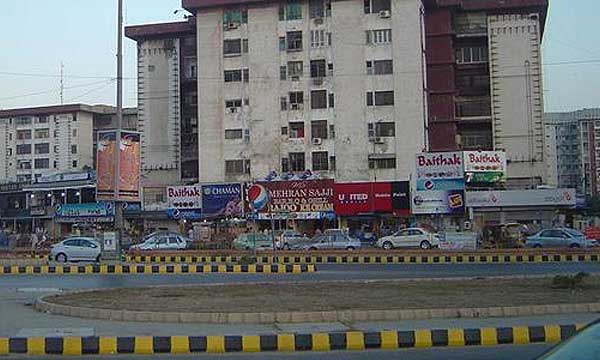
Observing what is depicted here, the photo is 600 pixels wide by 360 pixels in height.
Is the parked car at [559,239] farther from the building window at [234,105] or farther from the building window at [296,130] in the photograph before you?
the building window at [234,105]

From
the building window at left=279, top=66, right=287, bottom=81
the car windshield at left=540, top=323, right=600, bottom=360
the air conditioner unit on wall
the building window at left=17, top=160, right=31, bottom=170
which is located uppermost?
the air conditioner unit on wall

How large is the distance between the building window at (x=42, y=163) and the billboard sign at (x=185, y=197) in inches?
1622

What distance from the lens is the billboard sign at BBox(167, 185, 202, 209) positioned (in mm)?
63562

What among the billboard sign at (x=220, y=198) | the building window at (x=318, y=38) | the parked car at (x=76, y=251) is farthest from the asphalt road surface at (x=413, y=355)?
the building window at (x=318, y=38)

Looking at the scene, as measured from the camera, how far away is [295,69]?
2502 inches

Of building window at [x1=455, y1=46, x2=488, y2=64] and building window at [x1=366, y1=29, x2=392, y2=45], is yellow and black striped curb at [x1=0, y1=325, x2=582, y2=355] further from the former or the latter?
building window at [x1=455, y1=46, x2=488, y2=64]

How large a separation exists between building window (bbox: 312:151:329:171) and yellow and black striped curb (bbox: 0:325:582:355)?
49968mm

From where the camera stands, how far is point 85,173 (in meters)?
74.4

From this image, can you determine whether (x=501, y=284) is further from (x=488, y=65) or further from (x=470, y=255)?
(x=488, y=65)

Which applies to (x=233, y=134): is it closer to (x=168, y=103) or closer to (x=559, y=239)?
(x=168, y=103)

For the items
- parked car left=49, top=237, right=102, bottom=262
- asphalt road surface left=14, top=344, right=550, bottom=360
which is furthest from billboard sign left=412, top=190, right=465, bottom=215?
asphalt road surface left=14, top=344, right=550, bottom=360

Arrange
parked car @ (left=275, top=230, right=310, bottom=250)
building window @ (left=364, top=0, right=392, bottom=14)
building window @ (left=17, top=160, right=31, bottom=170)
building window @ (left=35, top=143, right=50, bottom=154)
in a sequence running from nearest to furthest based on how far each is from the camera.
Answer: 1. parked car @ (left=275, top=230, right=310, bottom=250)
2. building window @ (left=364, top=0, right=392, bottom=14)
3. building window @ (left=35, top=143, right=50, bottom=154)
4. building window @ (left=17, top=160, right=31, bottom=170)

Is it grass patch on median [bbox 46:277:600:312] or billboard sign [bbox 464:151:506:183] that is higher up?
billboard sign [bbox 464:151:506:183]

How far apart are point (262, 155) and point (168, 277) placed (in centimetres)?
3612
